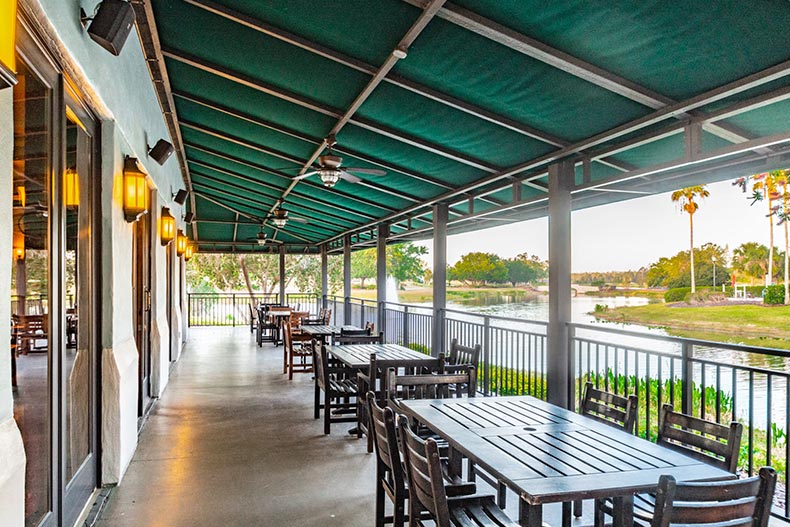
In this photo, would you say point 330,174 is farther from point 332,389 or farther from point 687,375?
point 687,375

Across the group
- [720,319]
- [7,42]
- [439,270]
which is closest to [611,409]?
[7,42]

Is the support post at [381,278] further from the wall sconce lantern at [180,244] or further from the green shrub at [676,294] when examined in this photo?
the green shrub at [676,294]

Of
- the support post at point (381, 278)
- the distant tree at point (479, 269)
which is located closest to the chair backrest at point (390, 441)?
the support post at point (381, 278)

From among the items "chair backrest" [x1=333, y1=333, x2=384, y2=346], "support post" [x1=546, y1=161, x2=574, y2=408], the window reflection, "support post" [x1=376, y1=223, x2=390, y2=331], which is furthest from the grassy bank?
the window reflection

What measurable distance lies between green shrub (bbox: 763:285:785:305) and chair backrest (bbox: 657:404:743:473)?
4.69 m

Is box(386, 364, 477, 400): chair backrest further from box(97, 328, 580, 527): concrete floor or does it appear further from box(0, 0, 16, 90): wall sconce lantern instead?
box(0, 0, 16, 90): wall sconce lantern

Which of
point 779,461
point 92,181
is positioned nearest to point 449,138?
point 92,181

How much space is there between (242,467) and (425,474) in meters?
2.48

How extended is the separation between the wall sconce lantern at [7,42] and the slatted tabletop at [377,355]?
153 inches

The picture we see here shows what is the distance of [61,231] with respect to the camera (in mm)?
2846

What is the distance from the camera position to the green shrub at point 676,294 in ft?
23.5

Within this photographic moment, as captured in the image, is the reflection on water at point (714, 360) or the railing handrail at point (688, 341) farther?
the reflection on water at point (714, 360)

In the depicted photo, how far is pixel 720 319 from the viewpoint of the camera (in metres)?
6.76

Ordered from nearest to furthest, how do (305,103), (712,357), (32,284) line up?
1. (32,284)
2. (712,357)
3. (305,103)
